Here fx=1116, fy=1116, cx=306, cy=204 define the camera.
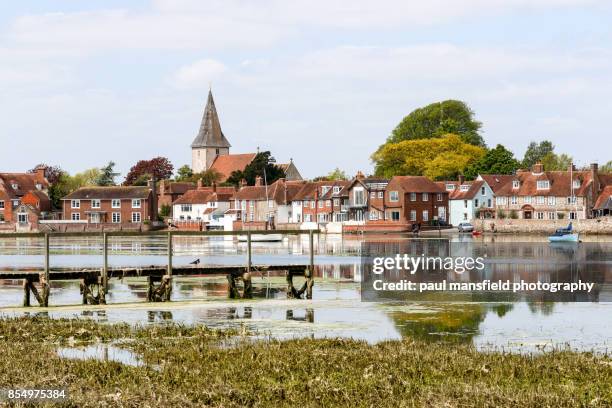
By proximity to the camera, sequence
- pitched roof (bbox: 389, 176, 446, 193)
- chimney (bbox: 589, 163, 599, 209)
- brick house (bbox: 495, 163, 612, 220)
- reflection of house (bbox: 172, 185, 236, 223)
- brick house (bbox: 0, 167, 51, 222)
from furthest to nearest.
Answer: reflection of house (bbox: 172, 185, 236, 223) < brick house (bbox: 0, 167, 51, 222) < pitched roof (bbox: 389, 176, 446, 193) < chimney (bbox: 589, 163, 599, 209) < brick house (bbox: 495, 163, 612, 220)

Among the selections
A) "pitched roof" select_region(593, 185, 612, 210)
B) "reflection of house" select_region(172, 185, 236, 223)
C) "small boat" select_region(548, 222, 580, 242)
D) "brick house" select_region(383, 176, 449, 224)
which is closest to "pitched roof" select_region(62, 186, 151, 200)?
"reflection of house" select_region(172, 185, 236, 223)

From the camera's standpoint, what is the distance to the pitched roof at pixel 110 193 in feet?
602

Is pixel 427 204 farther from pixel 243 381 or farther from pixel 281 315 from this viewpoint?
pixel 243 381

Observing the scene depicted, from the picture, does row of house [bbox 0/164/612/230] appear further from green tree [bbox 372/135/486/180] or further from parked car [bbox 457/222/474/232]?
green tree [bbox 372/135/486/180]

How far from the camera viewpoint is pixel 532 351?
27.6m

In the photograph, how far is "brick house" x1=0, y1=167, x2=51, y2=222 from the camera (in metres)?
183

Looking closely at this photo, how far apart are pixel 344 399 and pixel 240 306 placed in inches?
802

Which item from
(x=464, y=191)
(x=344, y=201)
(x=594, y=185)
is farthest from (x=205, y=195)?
(x=594, y=185)

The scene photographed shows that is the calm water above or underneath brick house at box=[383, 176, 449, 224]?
underneath

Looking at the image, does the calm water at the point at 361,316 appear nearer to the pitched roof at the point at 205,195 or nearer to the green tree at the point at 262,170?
the pitched roof at the point at 205,195

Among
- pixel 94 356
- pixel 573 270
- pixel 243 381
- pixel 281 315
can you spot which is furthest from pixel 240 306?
pixel 573 270

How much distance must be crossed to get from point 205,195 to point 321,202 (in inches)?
1048

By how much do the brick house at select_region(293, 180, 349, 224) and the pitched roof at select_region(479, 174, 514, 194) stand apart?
2087 cm

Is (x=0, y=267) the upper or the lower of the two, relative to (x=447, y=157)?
lower
